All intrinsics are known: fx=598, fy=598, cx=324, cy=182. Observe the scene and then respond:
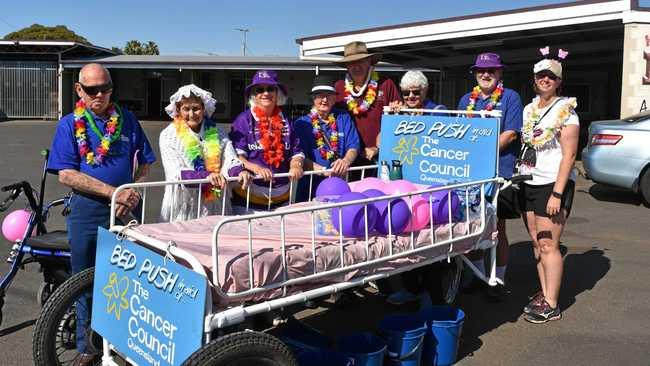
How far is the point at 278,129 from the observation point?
429cm

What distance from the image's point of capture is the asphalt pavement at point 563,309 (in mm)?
4082

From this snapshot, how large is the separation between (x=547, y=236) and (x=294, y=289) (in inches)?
98.2

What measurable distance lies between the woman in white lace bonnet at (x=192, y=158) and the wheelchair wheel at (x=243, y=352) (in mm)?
1430

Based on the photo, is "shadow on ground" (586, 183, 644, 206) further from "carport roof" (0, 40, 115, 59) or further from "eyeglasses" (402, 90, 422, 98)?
"carport roof" (0, 40, 115, 59)

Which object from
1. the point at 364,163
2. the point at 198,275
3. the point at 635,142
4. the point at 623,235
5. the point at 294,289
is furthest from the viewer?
the point at 635,142

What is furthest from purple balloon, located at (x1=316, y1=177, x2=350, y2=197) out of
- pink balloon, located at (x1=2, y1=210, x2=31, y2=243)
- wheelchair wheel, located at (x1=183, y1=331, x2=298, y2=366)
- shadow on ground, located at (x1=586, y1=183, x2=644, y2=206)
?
shadow on ground, located at (x1=586, y1=183, x2=644, y2=206)

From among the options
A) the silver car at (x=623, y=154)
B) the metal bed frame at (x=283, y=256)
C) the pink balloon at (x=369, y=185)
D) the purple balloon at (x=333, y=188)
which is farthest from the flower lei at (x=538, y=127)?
the silver car at (x=623, y=154)

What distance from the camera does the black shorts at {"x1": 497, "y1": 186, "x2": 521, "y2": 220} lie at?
15.8 feet

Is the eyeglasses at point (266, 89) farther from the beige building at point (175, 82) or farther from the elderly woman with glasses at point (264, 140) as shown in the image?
the beige building at point (175, 82)

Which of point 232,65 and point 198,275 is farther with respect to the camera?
point 232,65

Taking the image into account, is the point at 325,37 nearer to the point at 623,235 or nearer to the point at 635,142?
the point at 635,142

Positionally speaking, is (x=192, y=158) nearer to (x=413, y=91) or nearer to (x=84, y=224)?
(x=84, y=224)

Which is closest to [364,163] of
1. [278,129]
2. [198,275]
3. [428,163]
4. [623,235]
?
[428,163]

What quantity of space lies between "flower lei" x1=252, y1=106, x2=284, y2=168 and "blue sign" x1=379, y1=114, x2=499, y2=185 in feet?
3.25
